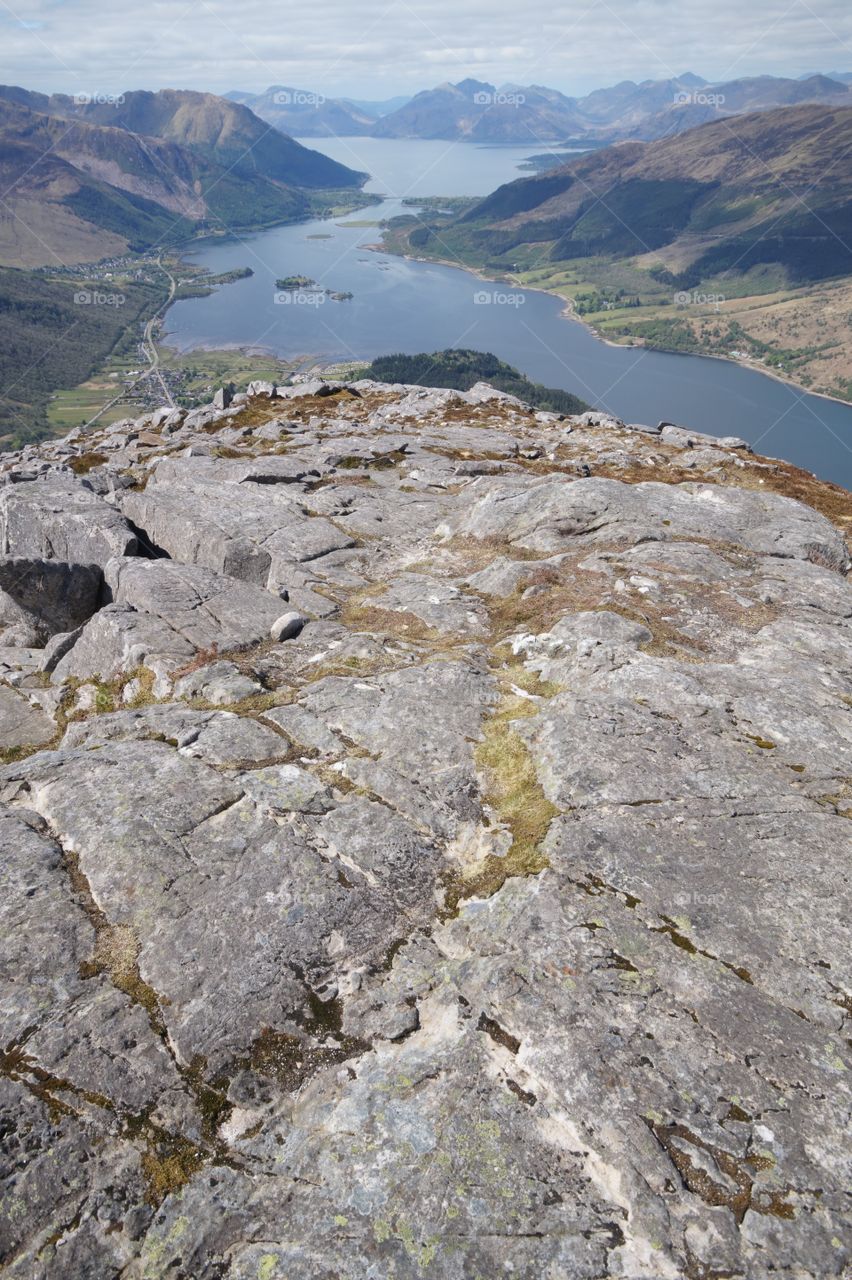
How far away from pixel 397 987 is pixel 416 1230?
3415 mm

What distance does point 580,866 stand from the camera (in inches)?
494

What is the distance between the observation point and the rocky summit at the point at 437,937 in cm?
838

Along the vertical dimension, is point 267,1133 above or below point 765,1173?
below

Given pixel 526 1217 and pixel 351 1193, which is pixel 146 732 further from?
pixel 526 1217

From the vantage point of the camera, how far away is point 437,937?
1210 cm

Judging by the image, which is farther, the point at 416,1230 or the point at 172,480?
the point at 172,480

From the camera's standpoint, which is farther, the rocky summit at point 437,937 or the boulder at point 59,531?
the boulder at point 59,531

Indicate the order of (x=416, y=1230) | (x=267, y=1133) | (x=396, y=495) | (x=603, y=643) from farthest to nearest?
(x=396, y=495) → (x=603, y=643) → (x=267, y=1133) → (x=416, y=1230)

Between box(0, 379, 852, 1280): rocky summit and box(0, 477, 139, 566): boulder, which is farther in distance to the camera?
box(0, 477, 139, 566): boulder

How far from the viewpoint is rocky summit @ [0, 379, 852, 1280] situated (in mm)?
8375

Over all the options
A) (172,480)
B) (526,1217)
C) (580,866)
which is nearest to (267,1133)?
(526,1217)

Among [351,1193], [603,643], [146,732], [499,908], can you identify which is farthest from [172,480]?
[351,1193]

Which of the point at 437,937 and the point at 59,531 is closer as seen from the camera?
the point at 437,937

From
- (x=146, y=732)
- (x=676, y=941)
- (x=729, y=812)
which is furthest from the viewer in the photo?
(x=146, y=732)
